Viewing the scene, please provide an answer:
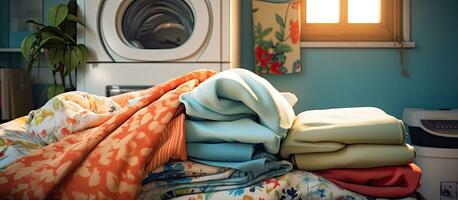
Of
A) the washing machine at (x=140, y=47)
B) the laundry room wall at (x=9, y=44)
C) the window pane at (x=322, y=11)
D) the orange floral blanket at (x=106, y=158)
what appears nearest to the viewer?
the orange floral blanket at (x=106, y=158)

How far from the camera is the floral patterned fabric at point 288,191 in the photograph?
57 cm

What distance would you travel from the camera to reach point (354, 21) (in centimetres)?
223

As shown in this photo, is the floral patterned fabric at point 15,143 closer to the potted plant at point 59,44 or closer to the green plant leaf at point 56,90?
the potted plant at point 59,44

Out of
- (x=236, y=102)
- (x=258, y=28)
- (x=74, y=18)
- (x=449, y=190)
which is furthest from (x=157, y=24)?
(x=449, y=190)

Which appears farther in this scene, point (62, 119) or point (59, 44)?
point (59, 44)

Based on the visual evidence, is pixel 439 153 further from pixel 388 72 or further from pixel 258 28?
pixel 258 28

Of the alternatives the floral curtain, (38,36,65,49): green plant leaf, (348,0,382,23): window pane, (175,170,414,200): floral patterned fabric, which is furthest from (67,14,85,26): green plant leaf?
(348,0,382,23): window pane

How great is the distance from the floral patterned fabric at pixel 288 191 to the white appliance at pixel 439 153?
1303 mm

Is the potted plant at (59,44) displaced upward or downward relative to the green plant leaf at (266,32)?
downward

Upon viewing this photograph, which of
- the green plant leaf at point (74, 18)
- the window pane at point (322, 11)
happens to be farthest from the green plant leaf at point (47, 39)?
the window pane at point (322, 11)

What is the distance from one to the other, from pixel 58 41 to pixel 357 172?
4.66ft

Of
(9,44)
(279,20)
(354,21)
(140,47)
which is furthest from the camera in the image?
(9,44)

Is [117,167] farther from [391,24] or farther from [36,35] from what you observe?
[391,24]

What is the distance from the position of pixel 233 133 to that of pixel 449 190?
1.48 m
